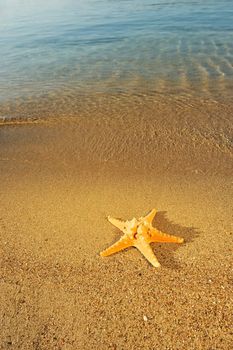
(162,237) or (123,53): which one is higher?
(123,53)

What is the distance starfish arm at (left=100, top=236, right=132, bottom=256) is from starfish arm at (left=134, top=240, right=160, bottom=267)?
0.24ft

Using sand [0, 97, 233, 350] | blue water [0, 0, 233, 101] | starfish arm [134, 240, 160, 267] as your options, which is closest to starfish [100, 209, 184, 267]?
starfish arm [134, 240, 160, 267]

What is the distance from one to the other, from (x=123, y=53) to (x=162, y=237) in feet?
24.9

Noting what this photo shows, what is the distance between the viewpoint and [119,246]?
3094 millimetres

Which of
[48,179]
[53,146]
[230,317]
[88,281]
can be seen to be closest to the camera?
[230,317]

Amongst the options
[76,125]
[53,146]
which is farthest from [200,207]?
[76,125]

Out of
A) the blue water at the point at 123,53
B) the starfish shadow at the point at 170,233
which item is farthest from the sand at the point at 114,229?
the blue water at the point at 123,53

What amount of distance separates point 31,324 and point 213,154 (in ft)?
10.2

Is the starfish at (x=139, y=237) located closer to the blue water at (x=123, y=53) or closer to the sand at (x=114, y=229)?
the sand at (x=114, y=229)

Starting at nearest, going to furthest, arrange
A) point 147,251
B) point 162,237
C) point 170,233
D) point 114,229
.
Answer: point 147,251 < point 162,237 < point 170,233 < point 114,229

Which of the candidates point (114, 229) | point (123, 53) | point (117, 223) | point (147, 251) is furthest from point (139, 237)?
point (123, 53)

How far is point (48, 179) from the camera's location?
4.47m

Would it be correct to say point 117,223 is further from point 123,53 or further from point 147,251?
point 123,53

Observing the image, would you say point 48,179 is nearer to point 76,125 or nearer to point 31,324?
point 76,125
